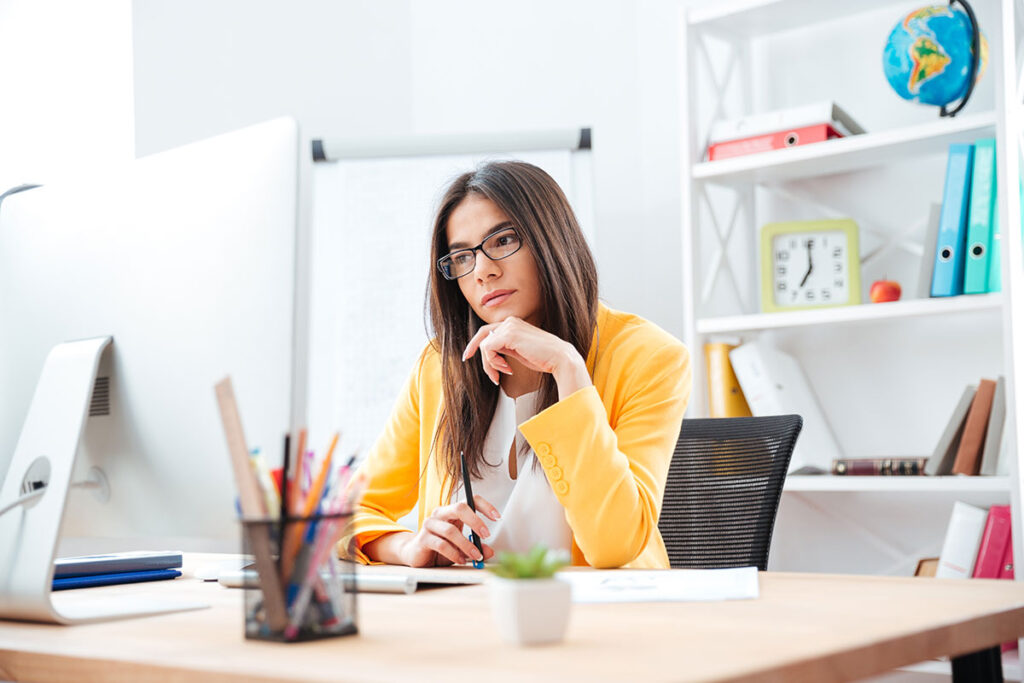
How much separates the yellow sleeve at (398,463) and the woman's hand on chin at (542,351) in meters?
0.28

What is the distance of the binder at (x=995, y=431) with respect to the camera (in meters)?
2.15

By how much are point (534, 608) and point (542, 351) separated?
703 millimetres

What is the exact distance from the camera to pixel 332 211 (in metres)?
2.87

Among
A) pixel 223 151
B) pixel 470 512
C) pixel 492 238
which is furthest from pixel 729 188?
pixel 223 151

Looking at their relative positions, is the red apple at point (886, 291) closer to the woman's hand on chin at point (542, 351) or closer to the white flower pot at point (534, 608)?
the woman's hand on chin at point (542, 351)

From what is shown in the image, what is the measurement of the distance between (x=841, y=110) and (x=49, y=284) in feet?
6.34

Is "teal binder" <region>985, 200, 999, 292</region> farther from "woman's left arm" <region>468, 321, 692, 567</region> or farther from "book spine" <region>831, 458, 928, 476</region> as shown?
"woman's left arm" <region>468, 321, 692, 567</region>

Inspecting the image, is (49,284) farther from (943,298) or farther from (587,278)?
(943,298)

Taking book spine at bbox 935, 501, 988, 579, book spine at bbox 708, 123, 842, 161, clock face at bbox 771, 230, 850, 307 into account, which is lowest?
book spine at bbox 935, 501, 988, 579

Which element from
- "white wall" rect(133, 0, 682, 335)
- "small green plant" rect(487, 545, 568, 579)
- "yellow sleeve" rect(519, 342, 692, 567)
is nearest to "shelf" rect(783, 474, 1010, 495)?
A: "white wall" rect(133, 0, 682, 335)

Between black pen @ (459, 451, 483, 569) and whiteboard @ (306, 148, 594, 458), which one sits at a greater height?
whiteboard @ (306, 148, 594, 458)

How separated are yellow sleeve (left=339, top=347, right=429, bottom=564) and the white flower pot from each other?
0.87 m

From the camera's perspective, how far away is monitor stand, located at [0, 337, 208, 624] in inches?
34.6

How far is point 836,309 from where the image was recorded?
2.36 metres
